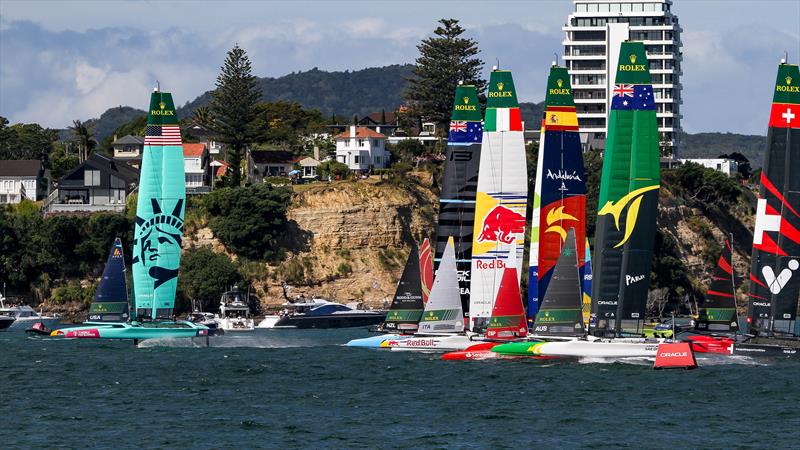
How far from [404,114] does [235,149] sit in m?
26.6

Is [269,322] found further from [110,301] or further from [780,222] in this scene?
[780,222]

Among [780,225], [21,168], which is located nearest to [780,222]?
[780,225]

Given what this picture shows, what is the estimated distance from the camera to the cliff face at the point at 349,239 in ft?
358

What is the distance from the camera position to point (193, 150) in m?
126

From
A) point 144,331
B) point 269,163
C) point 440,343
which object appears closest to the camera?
point 440,343

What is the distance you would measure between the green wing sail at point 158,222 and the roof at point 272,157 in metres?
54.6

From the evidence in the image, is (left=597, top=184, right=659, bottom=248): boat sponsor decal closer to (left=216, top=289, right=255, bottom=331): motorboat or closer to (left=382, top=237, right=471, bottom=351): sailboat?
(left=382, top=237, right=471, bottom=351): sailboat

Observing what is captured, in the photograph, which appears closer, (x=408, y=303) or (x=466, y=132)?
(x=408, y=303)

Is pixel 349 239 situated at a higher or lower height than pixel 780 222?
lower

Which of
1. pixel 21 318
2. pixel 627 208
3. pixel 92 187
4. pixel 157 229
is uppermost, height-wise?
pixel 92 187

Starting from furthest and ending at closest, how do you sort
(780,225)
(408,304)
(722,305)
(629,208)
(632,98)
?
(408,304), (722,305), (780,225), (632,98), (629,208)

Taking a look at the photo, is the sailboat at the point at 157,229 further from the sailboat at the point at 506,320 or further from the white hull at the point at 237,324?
the sailboat at the point at 506,320

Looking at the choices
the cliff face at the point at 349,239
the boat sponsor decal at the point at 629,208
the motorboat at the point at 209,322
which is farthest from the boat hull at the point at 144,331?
the cliff face at the point at 349,239

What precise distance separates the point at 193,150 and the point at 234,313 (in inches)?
1197
